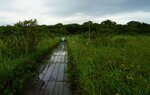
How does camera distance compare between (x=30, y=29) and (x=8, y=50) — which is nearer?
(x=8, y=50)

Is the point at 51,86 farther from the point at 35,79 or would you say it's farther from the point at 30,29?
the point at 30,29

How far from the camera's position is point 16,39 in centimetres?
350

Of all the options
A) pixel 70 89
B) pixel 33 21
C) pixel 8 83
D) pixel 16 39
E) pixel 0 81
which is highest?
pixel 33 21

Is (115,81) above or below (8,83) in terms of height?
above

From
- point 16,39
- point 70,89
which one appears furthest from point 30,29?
point 70,89

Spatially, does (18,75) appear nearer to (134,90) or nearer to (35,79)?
(35,79)

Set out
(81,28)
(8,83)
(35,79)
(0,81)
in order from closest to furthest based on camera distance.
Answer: (0,81) → (8,83) → (35,79) → (81,28)

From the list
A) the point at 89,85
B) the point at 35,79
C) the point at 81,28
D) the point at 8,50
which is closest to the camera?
the point at 89,85

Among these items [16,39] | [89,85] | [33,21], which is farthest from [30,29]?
[89,85]

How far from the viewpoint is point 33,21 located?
3900mm

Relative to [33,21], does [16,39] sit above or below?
below

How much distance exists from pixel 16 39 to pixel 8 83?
190 cm

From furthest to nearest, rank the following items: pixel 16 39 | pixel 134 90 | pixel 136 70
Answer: pixel 16 39 < pixel 136 70 < pixel 134 90

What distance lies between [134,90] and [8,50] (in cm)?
305
